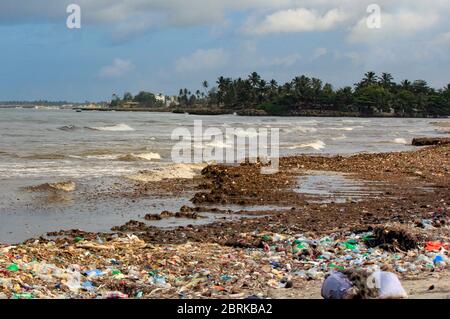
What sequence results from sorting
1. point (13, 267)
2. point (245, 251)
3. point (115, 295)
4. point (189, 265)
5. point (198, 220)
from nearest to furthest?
point (115, 295), point (13, 267), point (189, 265), point (245, 251), point (198, 220)

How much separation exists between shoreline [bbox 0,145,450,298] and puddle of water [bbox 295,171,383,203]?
0.39m

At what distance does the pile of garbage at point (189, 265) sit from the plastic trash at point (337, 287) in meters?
0.79

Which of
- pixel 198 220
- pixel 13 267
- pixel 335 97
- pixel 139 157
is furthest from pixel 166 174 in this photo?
pixel 335 97

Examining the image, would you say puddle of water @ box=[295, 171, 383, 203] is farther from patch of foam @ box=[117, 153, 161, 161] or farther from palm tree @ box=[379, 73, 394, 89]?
palm tree @ box=[379, 73, 394, 89]

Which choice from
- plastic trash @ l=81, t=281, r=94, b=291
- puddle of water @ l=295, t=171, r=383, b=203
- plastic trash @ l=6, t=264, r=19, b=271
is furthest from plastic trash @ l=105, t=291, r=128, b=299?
puddle of water @ l=295, t=171, r=383, b=203

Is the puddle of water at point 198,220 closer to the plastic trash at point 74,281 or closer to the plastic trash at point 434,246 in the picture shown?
the plastic trash at point 74,281

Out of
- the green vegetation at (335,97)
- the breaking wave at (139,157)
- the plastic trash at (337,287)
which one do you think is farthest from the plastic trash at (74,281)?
the green vegetation at (335,97)

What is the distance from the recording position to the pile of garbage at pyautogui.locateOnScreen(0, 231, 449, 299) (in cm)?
666

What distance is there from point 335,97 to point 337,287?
147 m

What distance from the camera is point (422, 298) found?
5641 mm

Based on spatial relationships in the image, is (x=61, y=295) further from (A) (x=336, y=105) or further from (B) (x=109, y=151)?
(A) (x=336, y=105)

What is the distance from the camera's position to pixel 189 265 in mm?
7805

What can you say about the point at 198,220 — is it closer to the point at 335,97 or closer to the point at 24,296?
the point at 24,296
